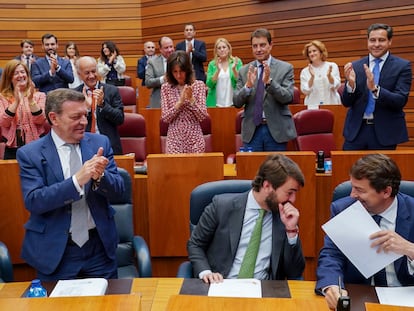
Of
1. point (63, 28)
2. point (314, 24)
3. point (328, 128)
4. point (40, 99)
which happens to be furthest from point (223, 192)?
point (63, 28)

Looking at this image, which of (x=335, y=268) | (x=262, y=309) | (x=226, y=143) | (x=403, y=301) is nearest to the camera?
(x=262, y=309)

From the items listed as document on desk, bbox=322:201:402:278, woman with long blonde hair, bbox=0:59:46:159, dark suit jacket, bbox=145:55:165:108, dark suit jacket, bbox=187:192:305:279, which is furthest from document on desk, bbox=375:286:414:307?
dark suit jacket, bbox=145:55:165:108

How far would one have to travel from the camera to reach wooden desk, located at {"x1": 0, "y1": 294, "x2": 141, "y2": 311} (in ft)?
5.03

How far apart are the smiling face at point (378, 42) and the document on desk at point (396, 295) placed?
213 cm

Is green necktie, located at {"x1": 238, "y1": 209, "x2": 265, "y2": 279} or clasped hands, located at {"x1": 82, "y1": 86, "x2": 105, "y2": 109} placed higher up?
clasped hands, located at {"x1": 82, "y1": 86, "x2": 105, "y2": 109}

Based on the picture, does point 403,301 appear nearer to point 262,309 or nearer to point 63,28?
point 262,309

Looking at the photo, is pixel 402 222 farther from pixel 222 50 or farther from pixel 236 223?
pixel 222 50

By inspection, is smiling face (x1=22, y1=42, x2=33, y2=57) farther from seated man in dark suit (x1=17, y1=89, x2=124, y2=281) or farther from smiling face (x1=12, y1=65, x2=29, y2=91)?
seated man in dark suit (x1=17, y1=89, x2=124, y2=281)

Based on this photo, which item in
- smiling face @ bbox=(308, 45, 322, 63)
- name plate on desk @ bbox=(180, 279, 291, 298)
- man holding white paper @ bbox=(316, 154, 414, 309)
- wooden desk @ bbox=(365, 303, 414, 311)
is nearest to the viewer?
wooden desk @ bbox=(365, 303, 414, 311)

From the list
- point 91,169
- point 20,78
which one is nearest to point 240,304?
point 91,169

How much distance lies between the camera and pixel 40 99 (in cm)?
365

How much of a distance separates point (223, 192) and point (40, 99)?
1.84m

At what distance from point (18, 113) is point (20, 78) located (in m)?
0.26

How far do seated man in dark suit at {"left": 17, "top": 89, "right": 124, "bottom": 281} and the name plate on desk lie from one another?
52cm
